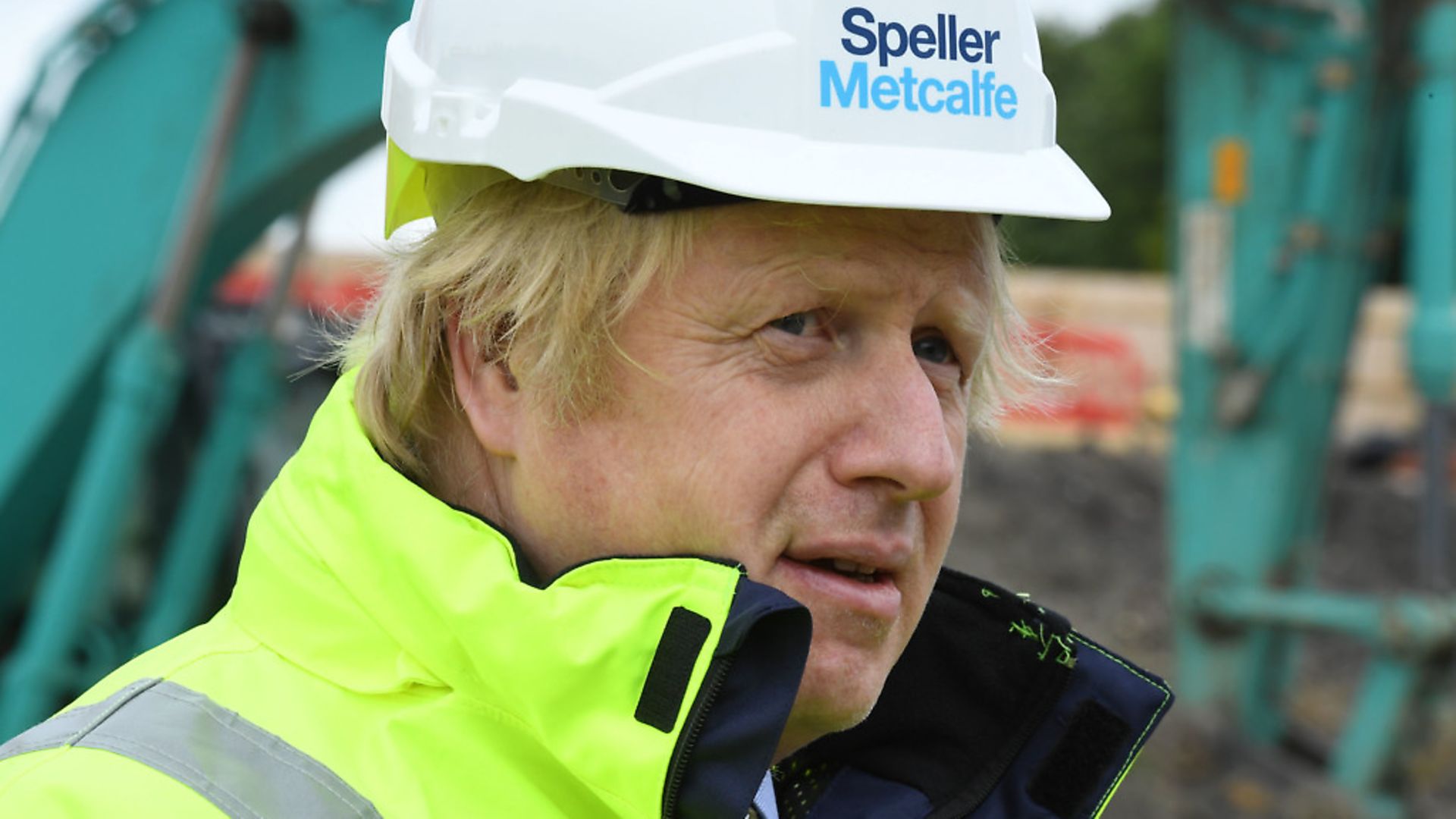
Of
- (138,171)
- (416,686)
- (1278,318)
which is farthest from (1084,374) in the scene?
(416,686)

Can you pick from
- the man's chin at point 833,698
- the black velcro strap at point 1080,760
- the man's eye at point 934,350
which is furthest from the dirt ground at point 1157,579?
the man's chin at point 833,698

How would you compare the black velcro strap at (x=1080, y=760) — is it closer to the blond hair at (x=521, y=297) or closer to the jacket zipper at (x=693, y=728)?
the blond hair at (x=521, y=297)

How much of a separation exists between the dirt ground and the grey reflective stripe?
5.77m

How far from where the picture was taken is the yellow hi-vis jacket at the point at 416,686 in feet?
4.75

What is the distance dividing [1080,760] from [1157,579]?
803 centimetres

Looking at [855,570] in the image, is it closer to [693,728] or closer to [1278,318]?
[693,728]

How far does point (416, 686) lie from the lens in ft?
5.19

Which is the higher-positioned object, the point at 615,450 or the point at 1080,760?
the point at 615,450

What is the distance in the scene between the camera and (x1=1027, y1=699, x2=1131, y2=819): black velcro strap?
1971 mm

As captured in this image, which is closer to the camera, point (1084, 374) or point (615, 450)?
point (615, 450)

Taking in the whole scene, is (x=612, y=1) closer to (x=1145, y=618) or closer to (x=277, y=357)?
(x=277, y=357)

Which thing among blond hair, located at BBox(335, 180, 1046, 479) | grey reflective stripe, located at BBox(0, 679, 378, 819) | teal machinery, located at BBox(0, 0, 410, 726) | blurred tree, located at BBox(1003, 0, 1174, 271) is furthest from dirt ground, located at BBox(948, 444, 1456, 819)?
blurred tree, located at BBox(1003, 0, 1174, 271)

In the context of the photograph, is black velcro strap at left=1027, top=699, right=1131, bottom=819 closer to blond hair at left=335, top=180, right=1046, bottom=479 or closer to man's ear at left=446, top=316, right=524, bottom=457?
blond hair at left=335, top=180, right=1046, bottom=479

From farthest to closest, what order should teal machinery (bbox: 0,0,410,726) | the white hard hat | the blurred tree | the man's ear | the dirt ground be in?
the blurred tree
the dirt ground
teal machinery (bbox: 0,0,410,726)
the man's ear
the white hard hat
